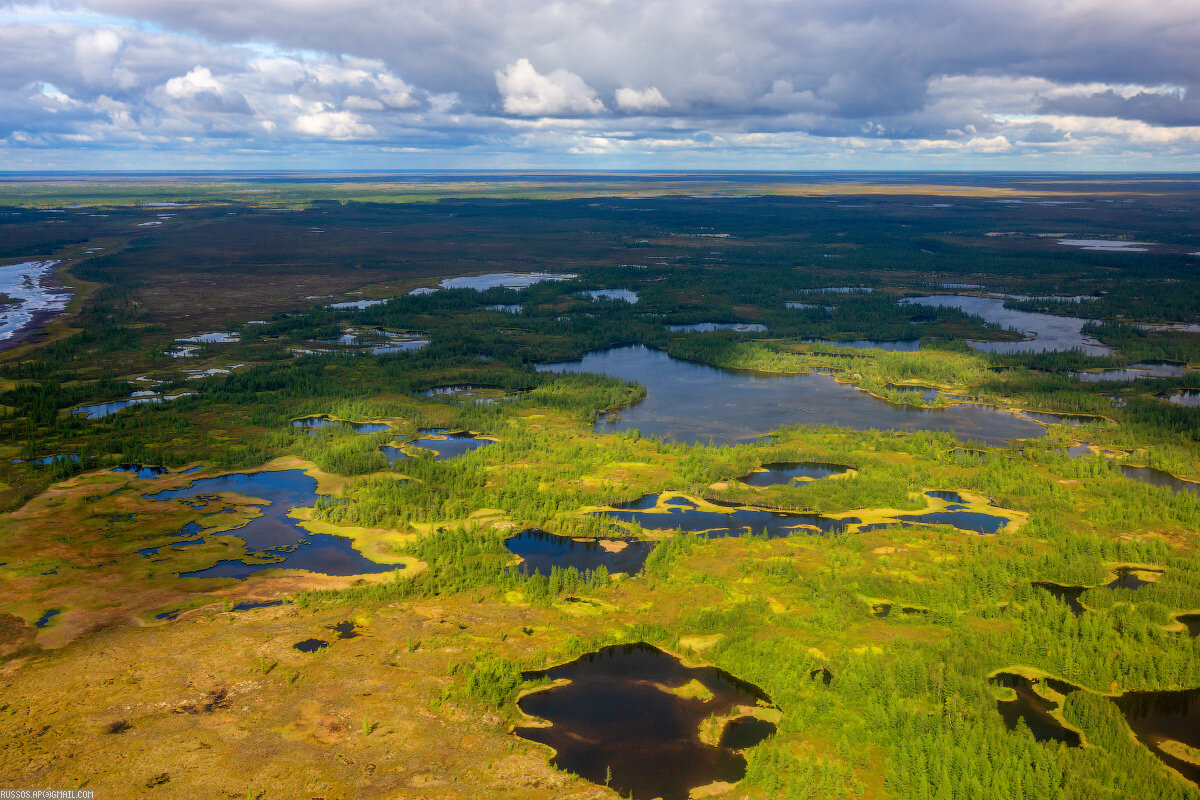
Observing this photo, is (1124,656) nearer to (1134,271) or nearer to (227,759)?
(227,759)

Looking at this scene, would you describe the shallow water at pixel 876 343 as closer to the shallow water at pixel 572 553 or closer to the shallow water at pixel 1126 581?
the shallow water at pixel 1126 581

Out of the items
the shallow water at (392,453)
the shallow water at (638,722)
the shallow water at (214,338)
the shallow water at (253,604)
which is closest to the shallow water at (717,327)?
the shallow water at (392,453)

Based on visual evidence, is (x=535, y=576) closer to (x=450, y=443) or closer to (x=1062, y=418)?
(x=450, y=443)

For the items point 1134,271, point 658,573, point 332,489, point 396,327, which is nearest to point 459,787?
point 658,573

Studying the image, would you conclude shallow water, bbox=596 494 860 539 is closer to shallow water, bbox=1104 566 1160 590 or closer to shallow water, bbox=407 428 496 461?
shallow water, bbox=1104 566 1160 590

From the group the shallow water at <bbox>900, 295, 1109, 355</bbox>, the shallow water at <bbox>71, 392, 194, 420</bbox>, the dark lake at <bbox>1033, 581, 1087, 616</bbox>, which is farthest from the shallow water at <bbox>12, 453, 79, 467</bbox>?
the shallow water at <bbox>900, 295, 1109, 355</bbox>

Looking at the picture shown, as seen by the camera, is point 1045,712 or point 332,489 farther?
point 332,489
